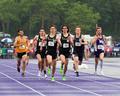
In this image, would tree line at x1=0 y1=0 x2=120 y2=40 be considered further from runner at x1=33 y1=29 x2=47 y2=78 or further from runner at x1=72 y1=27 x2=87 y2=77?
runner at x1=33 y1=29 x2=47 y2=78

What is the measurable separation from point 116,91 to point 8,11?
61650 mm

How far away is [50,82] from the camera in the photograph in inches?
843

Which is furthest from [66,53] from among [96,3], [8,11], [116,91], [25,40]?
[96,3]

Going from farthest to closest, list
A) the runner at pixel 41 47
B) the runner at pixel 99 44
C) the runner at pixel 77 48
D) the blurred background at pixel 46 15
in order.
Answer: the blurred background at pixel 46 15 → the runner at pixel 99 44 → the runner at pixel 77 48 → the runner at pixel 41 47

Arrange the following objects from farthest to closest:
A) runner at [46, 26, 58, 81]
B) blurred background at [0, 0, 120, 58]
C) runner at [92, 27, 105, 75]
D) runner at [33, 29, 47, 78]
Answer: blurred background at [0, 0, 120, 58], runner at [92, 27, 105, 75], runner at [33, 29, 47, 78], runner at [46, 26, 58, 81]

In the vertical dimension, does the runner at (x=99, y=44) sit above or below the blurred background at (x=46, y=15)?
below

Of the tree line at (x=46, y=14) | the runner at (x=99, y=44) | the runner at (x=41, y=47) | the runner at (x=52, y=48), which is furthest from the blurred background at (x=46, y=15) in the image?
the runner at (x=52, y=48)

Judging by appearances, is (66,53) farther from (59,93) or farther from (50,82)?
(59,93)

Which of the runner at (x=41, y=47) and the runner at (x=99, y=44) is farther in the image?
the runner at (x=99, y=44)

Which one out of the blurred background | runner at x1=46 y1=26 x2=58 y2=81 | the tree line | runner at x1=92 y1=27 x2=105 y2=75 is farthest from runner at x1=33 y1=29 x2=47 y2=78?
the tree line

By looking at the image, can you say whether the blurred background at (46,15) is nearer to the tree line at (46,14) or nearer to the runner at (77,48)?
the tree line at (46,14)

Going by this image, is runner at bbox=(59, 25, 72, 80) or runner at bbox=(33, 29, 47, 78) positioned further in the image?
runner at bbox=(33, 29, 47, 78)

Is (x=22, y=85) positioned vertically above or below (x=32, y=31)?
below

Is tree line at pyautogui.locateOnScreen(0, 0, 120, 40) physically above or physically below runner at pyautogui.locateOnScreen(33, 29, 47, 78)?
above
